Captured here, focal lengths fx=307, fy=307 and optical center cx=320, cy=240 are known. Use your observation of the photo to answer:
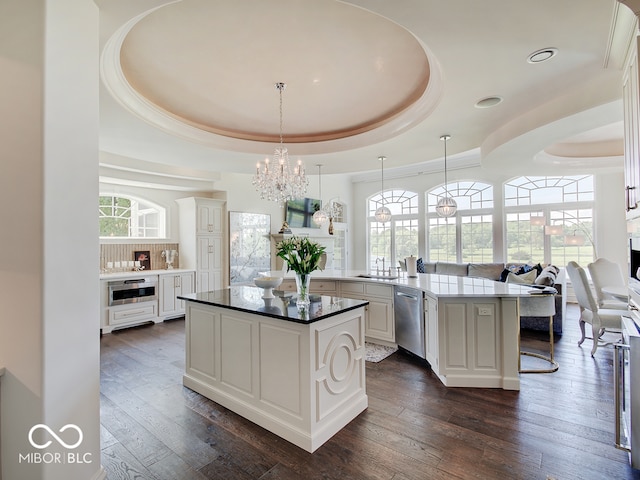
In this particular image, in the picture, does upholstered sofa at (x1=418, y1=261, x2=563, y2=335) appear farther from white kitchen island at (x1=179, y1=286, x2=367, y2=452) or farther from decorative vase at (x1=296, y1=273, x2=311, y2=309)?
decorative vase at (x1=296, y1=273, x2=311, y2=309)

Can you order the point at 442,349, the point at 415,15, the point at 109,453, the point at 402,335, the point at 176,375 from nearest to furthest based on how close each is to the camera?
the point at 415,15
the point at 109,453
the point at 442,349
the point at 176,375
the point at 402,335

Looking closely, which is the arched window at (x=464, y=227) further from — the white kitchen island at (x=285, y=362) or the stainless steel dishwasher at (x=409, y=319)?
the white kitchen island at (x=285, y=362)

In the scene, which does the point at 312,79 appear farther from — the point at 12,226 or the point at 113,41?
the point at 12,226

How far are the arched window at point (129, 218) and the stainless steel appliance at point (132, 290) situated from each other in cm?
112

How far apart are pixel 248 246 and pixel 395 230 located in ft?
15.8

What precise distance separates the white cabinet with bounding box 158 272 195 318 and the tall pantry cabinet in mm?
198

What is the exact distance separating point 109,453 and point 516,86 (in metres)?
4.35

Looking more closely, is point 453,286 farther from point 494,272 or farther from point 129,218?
point 129,218

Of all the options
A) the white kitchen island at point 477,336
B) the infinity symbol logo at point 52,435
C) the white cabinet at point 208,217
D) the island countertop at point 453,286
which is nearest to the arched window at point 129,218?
the white cabinet at point 208,217

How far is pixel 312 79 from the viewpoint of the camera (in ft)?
9.68

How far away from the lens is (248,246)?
23.6ft

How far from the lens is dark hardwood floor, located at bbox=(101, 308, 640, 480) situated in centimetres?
194

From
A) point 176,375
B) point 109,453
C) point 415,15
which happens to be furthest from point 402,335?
point 415,15

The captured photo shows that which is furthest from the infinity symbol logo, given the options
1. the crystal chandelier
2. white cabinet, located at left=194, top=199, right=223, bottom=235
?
white cabinet, located at left=194, top=199, right=223, bottom=235
